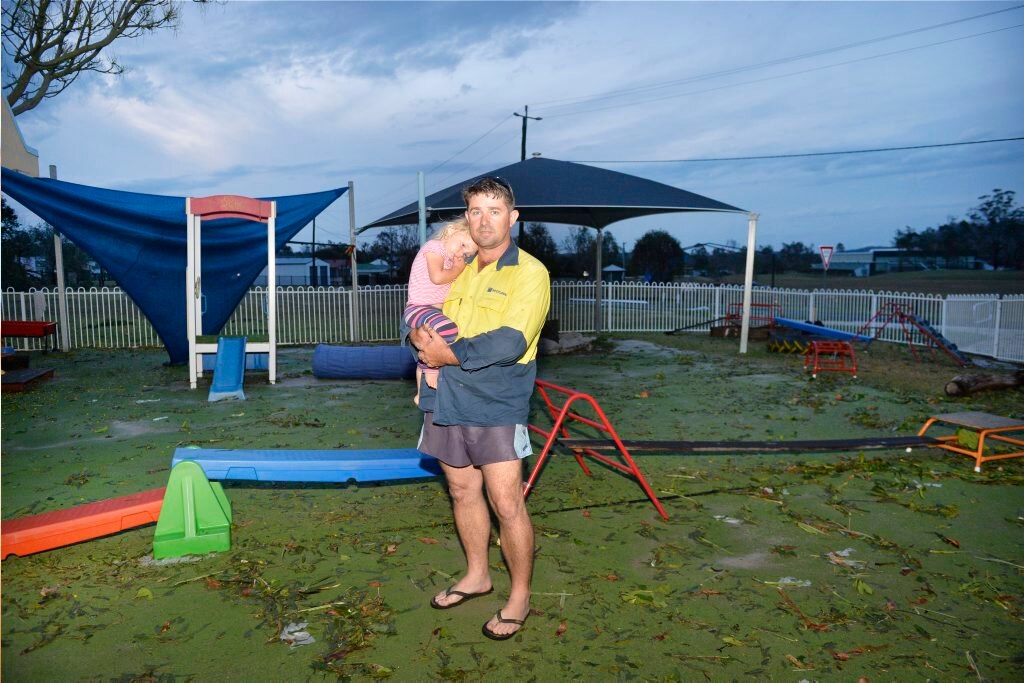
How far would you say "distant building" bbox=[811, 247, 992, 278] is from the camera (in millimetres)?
40594

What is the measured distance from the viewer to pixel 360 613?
11.1 ft

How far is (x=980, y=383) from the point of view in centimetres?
939

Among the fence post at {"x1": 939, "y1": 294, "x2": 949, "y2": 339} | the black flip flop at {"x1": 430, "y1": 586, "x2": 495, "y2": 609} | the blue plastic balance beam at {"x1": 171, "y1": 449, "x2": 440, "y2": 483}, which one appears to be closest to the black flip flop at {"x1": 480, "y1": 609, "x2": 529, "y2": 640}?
the black flip flop at {"x1": 430, "y1": 586, "x2": 495, "y2": 609}

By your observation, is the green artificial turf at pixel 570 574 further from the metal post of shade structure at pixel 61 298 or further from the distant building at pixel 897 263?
the distant building at pixel 897 263

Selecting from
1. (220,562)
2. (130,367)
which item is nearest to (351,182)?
(130,367)

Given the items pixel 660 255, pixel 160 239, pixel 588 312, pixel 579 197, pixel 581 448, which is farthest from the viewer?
pixel 660 255

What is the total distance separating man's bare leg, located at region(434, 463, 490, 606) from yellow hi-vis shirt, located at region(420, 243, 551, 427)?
0.36 metres

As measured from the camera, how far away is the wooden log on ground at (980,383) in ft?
30.6

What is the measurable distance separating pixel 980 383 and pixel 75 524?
34.8 ft

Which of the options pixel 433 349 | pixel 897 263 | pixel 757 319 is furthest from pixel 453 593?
pixel 897 263

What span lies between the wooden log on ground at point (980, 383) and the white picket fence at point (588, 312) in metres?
5.66

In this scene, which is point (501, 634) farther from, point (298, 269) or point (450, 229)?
point (298, 269)

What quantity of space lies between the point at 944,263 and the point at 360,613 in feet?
159

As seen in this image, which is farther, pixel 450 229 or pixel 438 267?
pixel 450 229
